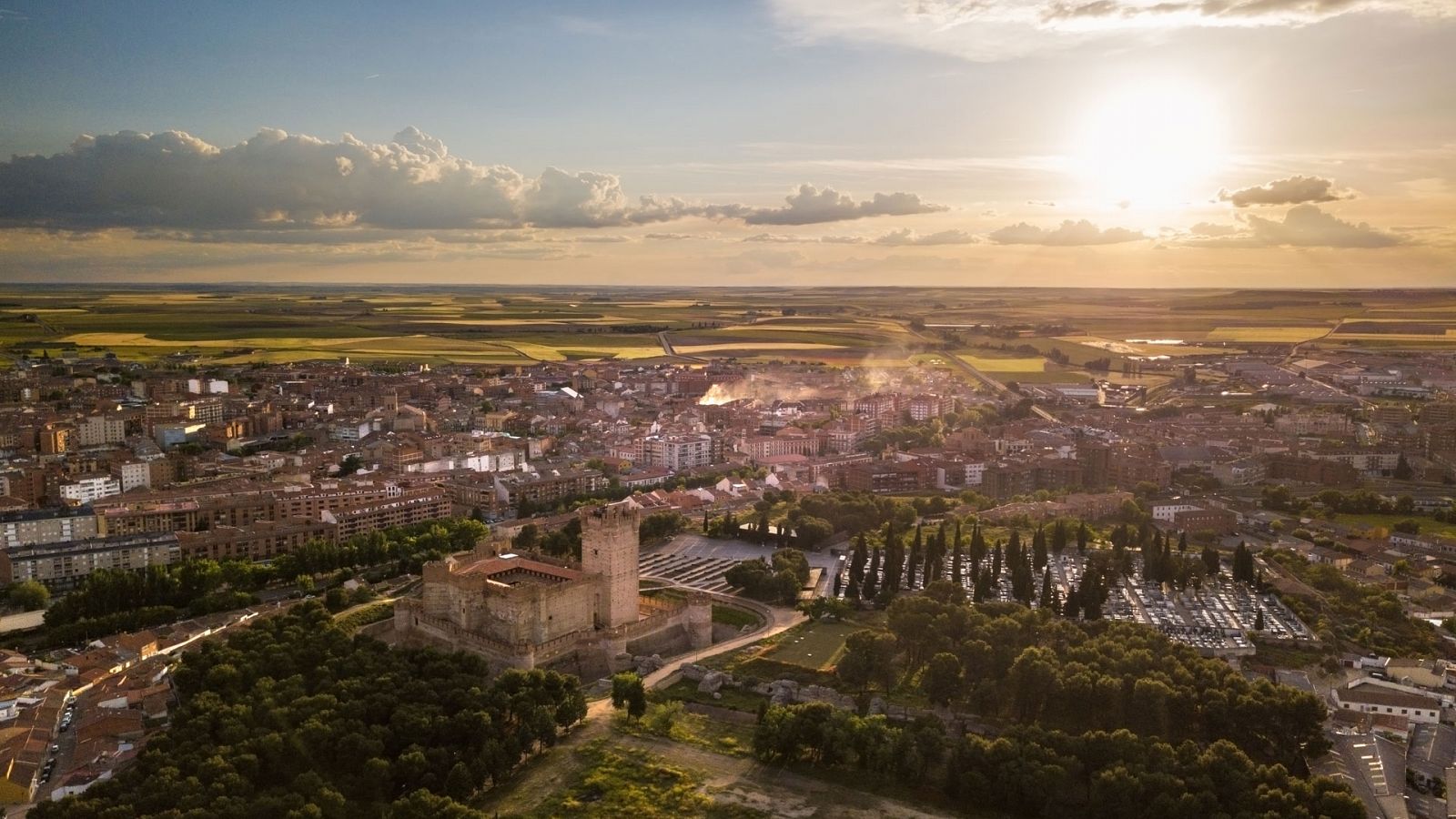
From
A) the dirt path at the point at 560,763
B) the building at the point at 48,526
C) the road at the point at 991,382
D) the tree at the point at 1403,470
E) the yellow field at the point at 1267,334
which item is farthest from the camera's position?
the yellow field at the point at 1267,334

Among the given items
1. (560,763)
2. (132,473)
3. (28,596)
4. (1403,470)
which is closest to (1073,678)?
(560,763)

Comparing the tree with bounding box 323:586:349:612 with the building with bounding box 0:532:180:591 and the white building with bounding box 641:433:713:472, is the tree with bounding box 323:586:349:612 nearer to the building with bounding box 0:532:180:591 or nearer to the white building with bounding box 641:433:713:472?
the building with bounding box 0:532:180:591

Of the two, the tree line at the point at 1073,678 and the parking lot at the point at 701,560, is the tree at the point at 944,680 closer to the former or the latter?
the tree line at the point at 1073,678

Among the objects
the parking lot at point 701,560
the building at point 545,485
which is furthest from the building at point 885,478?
the building at point 545,485

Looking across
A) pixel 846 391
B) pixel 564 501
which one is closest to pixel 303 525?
pixel 564 501

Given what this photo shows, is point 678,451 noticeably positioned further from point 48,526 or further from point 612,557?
point 48,526

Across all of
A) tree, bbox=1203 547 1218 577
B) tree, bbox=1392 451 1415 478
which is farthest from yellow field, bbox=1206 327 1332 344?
tree, bbox=1203 547 1218 577

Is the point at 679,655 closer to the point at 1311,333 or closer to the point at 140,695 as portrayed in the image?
the point at 140,695
